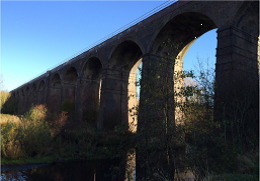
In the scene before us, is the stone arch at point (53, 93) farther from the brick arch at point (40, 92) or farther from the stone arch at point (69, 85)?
the brick arch at point (40, 92)

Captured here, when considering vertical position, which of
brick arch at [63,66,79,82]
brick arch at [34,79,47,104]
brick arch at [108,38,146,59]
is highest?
brick arch at [108,38,146,59]

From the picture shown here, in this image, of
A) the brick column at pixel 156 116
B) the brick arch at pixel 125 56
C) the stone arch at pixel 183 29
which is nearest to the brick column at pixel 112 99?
the brick arch at pixel 125 56

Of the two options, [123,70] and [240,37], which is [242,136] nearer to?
[240,37]

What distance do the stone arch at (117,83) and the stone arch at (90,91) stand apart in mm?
3507

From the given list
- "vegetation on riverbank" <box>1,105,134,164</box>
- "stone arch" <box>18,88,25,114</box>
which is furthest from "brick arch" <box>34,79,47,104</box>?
"vegetation on riverbank" <box>1,105,134,164</box>

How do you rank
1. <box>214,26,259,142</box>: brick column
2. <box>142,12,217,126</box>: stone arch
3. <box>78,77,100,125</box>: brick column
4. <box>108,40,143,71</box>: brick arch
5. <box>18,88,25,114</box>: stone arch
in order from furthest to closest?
<box>18,88,25,114</box>: stone arch < <box>78,77,100,125</box>: brick column < <box>108,40,143,71</box>: brick arch < <box>142,12,217,126</box>: stone arch < <box>214,26,259,142</box>: brick column

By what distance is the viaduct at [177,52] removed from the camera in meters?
9.11

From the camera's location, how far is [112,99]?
61.4ft

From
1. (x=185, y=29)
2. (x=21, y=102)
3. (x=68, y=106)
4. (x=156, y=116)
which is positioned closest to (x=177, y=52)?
(x=156, y=116)

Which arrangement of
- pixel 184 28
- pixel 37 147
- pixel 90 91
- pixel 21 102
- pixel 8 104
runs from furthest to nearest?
pixel 21 102
pixel 8 104
pixel 90 91
pixel 184 28
pixel 37 147

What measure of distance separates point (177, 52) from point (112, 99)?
12752 millimetres

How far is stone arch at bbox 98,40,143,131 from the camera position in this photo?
18.1 m

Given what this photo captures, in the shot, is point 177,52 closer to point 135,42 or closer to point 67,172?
point 67,172

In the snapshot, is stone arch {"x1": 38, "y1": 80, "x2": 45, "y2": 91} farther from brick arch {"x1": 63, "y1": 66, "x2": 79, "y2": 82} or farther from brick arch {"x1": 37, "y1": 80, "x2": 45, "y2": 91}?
brick arch {"x1": 63, "y1": 66, "x2": 79, "y2": 82}
